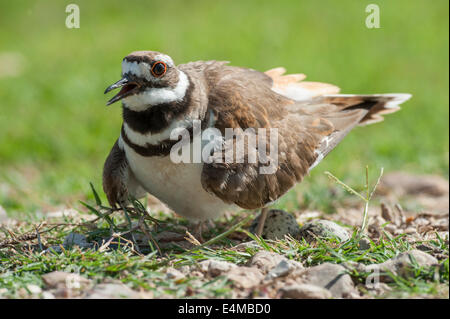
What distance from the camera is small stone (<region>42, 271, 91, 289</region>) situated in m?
3.55

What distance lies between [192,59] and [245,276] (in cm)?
689

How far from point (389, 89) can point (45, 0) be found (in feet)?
25.2

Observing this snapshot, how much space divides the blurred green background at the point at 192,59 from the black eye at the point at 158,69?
229 centimetres

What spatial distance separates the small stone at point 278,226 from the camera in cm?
479

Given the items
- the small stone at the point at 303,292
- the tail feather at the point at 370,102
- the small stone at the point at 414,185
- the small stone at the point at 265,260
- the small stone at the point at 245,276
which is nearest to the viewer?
the small stone at the point at 303,292

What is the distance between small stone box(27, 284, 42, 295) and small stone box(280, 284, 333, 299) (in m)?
1.32

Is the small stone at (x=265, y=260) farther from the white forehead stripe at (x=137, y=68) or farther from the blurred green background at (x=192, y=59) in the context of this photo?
the blurred green background at (x=192, y=59)

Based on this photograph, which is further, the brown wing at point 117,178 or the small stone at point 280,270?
the brown wing at point 117,178

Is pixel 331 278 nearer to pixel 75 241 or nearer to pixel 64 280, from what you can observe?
pixel 64 280

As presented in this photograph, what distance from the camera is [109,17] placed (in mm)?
13016

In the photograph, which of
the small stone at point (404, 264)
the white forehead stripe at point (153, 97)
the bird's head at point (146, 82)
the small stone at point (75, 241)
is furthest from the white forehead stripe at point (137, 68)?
the small stone at point (404, 264)

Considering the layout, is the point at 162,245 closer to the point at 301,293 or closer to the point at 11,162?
the point at 301,293

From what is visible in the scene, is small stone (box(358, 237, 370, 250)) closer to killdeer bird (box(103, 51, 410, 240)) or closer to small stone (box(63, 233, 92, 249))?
killdeer bird (box(103, 51, 410, 240))
